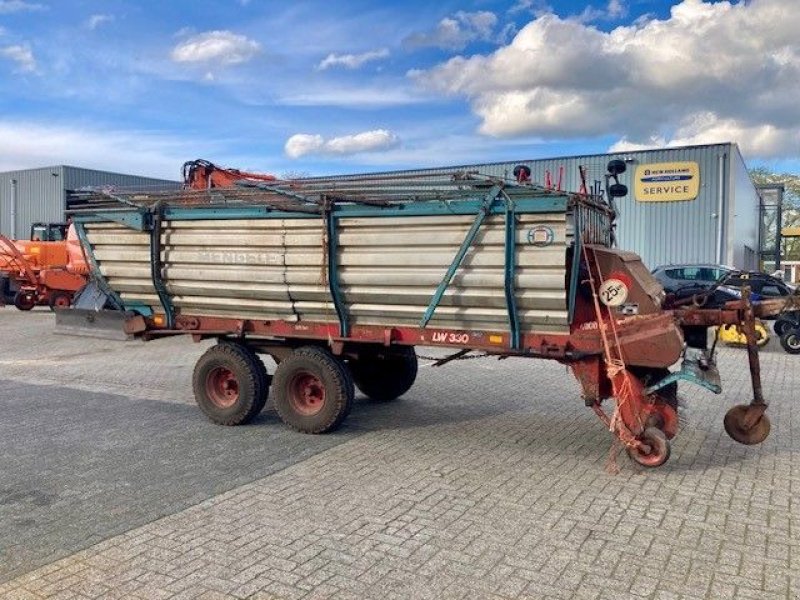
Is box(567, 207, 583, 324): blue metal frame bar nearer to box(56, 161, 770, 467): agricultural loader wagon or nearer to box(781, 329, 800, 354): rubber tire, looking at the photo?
box(56, 161, 770, 467): agricultural loader wagon

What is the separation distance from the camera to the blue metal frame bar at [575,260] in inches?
224

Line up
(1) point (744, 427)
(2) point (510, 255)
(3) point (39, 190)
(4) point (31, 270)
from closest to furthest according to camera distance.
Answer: (2) point (510, 255) → (1) point (744, 427) → (4) point (31, 270) → (3) point (39, 190)

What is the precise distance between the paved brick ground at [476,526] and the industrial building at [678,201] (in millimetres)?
17956

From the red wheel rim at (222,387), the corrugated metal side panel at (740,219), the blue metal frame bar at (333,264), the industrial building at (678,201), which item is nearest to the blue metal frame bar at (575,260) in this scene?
the blue metal frame bar at (333,264)

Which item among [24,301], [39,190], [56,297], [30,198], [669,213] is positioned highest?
[39,190]

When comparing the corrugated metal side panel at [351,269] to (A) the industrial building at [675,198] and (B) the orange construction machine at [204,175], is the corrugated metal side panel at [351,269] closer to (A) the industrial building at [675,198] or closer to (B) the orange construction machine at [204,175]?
(B) the orange construction machine at [204,175]

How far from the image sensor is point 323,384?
6.94 m

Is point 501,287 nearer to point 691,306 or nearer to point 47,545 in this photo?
point 691,306

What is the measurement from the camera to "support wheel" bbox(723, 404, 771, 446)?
6176 millimetres

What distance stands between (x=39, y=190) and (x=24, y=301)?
1885 centimetres

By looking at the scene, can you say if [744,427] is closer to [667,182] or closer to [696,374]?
[696,374]

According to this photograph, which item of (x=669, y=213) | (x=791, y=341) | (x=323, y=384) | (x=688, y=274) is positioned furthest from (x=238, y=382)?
(x=669, y=213)

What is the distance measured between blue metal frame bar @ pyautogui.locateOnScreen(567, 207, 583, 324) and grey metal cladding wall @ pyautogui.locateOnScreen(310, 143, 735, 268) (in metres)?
18.3

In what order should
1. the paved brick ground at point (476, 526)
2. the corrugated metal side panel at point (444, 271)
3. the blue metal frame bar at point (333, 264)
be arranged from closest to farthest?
the paved brick ground at point (476, 526)
the corrugated metal side panel at point (444, 271)
the blue metal frame bar at point (333, 264)
